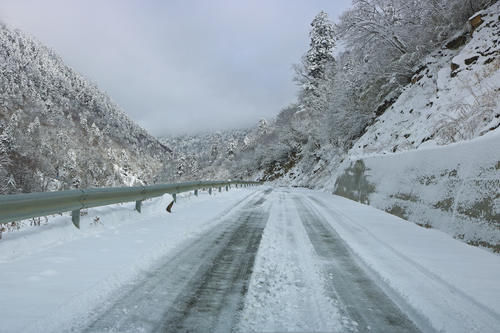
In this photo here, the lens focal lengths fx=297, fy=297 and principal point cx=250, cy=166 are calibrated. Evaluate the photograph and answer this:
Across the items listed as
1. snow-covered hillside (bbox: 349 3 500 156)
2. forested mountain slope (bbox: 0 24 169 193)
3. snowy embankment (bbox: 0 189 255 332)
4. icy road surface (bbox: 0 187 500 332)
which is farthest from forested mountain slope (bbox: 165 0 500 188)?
forested mountain slope (bbox: 0 24 169 193)

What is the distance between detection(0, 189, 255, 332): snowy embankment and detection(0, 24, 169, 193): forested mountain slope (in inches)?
3105

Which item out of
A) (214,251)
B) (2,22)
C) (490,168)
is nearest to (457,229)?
(490,168)

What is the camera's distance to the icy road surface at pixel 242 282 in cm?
220

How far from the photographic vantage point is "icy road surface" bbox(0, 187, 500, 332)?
220 cm

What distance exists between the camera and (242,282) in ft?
9.88

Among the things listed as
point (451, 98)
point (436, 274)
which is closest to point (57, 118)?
point (451, 98)

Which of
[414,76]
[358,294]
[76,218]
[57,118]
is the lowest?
[358,294]

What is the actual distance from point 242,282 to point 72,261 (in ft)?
7.02

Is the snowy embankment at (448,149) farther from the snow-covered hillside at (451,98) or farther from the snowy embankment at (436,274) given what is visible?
the snowy embankment at (436,274)

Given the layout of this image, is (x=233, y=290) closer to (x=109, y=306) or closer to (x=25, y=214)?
(x=109, y=306)

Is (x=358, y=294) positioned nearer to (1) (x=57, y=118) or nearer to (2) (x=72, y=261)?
(2) (x=72, y=261)

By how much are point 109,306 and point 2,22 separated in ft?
896

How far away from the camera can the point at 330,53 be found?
45.7 meters

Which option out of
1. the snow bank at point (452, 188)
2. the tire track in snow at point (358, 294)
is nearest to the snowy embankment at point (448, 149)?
the snow bank at point (452, 188)
